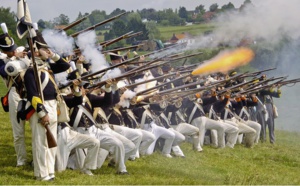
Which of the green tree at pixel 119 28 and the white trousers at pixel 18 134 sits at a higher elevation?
the green tree at pixel 119 28

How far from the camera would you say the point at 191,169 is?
1231 cm

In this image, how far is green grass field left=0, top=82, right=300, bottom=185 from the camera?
9930mm

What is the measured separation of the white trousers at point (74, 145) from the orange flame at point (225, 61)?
6767 millimetres

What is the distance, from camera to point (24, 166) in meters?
10.6

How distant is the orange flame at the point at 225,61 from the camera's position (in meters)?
17.2

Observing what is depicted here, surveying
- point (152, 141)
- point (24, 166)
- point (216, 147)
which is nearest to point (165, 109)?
point (152, 141)

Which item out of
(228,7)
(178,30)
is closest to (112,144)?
(228,7)

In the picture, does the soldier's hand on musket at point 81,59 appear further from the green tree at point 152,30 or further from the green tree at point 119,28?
the green tree at point 152,30

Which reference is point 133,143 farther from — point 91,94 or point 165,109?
point 165,109

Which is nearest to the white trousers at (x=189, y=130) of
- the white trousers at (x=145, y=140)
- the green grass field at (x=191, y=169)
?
the green grass field at (x=191, y=169)

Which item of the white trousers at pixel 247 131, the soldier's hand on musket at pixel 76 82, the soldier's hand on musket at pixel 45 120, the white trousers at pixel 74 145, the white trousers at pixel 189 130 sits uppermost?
the soldier's hand on musket at pixel 76 82

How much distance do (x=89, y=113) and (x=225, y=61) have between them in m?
7.77

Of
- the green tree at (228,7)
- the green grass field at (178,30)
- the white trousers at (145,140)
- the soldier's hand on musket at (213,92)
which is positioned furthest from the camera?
the green grass field at (178,30)

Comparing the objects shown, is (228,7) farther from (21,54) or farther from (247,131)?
(21,54)
